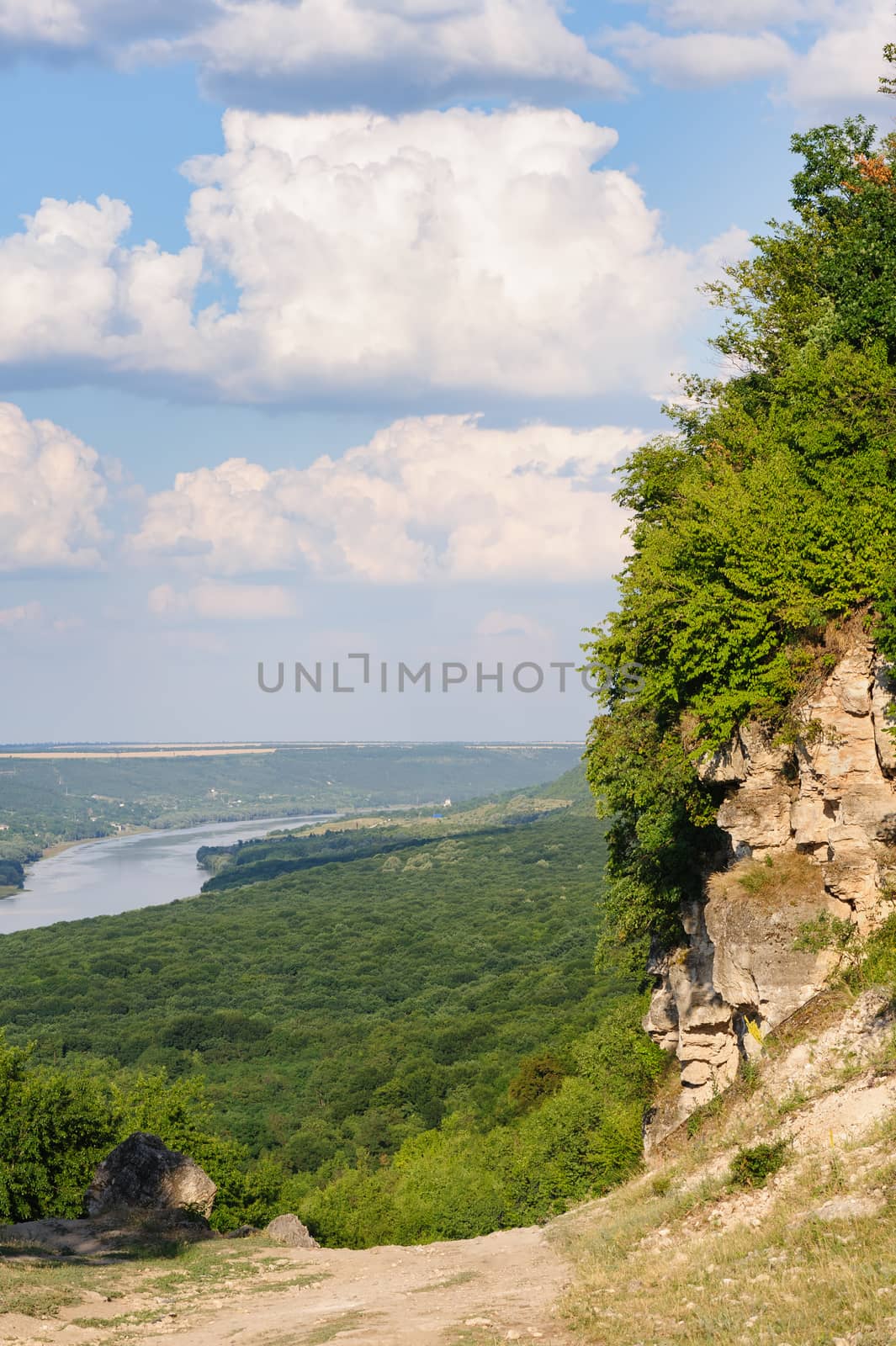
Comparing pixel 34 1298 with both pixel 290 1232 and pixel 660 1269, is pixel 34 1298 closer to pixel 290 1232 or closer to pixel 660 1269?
pixel 660 1269

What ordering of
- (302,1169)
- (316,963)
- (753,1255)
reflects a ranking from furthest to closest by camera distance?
(316,963) → (302,1169) → (753,1255)

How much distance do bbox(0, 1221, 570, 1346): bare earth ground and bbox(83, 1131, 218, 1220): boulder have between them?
3122 millimetres

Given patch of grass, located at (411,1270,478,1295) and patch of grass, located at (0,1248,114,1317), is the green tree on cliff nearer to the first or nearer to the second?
patch of grass, located at (411,1270,478,1295)

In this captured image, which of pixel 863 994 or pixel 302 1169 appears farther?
pixel 302 1169

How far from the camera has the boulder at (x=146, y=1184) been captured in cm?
2897

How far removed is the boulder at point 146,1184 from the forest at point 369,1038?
9.50m

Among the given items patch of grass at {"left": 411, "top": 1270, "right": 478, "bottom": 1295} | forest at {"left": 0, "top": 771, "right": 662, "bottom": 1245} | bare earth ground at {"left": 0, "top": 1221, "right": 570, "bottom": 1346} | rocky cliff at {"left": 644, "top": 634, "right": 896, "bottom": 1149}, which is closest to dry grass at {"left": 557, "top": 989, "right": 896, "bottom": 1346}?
bare earth ground at {"left": 0, "top": 1221, "right": 570, "bottom": 1346}

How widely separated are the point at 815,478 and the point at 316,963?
382ft

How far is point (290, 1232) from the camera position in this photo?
3209 centimetres

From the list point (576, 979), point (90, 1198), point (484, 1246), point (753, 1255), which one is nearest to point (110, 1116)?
point (90, 1198)

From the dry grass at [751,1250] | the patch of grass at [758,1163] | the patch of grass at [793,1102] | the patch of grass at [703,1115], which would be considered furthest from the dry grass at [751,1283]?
the patch of grass at [703,1115]

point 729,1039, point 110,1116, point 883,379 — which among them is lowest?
point 110,1116

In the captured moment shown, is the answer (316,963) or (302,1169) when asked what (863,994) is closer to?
(302,1169)

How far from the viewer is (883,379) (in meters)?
21.1
